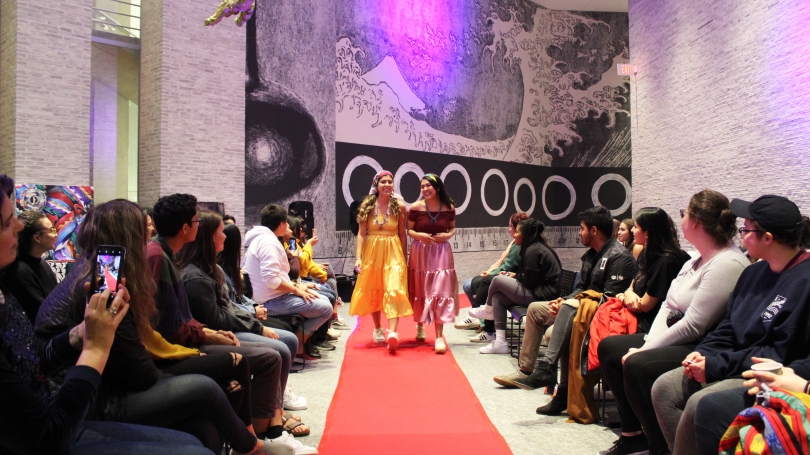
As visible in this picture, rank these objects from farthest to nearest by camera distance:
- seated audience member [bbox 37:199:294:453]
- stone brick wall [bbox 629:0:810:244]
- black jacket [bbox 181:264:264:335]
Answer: stone brick wall [bbox 629:0:810:244] < black jacket [bbox 181:264:264:335] < seated audience member [bbox 37:199:294:453]

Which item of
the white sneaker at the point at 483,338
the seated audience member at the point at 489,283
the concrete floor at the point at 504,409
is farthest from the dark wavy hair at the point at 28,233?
the white sneaker at the point at 483,338

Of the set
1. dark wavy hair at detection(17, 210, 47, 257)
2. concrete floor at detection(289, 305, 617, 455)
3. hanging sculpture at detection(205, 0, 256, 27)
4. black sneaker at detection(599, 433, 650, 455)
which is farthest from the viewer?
hanging sculpture at detection(205, 0, 256, 27)

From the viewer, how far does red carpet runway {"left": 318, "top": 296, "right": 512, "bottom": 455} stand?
318cm

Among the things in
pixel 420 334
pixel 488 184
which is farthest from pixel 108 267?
pixel 488 184

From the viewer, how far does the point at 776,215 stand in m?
2.32

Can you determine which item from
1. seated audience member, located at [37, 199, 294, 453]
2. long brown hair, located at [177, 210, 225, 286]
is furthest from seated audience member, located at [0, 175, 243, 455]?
long brown hair, located at [177, 210, 225, 286]

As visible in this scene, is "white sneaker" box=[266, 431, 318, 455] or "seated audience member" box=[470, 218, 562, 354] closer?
"white sneaker" box=[266, 431, 318, 455]

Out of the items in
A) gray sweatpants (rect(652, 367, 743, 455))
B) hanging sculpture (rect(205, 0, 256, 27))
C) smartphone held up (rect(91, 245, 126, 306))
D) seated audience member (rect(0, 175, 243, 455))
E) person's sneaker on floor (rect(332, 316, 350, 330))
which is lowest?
person's sneaker on floor (rect(332, 316, 350, 330))

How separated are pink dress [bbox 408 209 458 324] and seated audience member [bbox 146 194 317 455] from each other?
259 cm

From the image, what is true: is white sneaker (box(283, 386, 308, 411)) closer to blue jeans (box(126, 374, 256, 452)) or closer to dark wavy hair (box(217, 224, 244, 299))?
dark wavy hair (box(217, 224, 244, 299))

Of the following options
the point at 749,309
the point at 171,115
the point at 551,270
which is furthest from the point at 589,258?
the point at 171,115

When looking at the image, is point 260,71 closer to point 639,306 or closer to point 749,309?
point 639,306

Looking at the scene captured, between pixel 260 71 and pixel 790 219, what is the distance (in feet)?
28.7

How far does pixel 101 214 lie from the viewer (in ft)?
6.91
